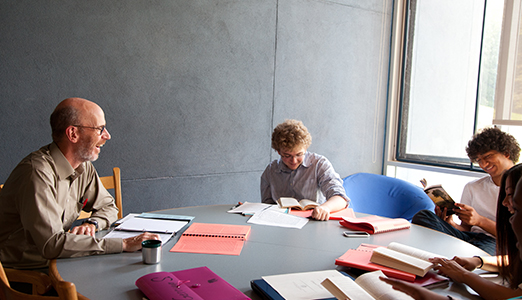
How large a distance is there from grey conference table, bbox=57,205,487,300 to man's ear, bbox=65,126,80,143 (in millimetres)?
639

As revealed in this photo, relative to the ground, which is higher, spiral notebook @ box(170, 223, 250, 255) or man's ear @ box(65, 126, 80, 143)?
man's ear @ box(65, 126, 80, 143)

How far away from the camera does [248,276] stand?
1.33 m

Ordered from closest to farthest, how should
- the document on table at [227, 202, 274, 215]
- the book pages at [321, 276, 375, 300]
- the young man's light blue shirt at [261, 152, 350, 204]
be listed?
the book pages at [321, 276, 375, 300], the document on table at [227, 202, 274, 215], the young man's light blue shirt at [261, 152, 350, 204]

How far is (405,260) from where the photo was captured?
53.0 inches

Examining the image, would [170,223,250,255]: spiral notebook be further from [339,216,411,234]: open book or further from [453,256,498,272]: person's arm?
[453,256,498,272]: person's arm

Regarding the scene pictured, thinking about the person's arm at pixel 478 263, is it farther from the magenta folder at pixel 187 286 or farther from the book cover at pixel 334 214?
the magenta folder at pixel 187 286

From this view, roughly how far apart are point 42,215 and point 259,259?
91 cm

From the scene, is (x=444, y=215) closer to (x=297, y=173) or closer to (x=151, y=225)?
(x=297, y=173)

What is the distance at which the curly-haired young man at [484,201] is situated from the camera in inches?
96.4

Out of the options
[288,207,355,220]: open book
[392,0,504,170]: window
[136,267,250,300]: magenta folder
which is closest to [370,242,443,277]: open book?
[136,267,250,300]: magenta folder

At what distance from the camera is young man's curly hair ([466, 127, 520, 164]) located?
2506 mm

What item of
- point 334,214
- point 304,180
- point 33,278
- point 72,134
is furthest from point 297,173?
point 33,278

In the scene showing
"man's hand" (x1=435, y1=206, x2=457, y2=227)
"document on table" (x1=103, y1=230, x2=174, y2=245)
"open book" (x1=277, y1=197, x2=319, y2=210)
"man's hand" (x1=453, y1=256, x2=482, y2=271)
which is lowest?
"man's hand" (x1=435, y1=206, x2=457, y2=227)

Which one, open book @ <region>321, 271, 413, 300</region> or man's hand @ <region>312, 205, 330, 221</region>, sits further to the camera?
man's hand @ <region>312, 205, 330, 221</region>
